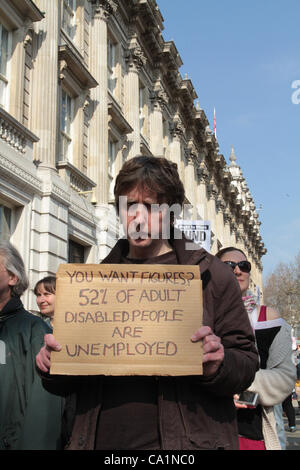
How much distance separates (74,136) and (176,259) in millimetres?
13429

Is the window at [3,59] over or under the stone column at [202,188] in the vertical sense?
under

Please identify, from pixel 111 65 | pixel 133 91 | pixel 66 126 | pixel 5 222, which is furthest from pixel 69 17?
pixel 5 222

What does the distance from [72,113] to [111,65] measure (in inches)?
195

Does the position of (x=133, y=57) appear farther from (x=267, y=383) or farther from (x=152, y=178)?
(x=152, y=178)

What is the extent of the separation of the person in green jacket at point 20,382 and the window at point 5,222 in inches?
309

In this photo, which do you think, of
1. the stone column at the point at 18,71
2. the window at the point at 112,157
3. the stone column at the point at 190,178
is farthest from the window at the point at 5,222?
the stone column at the point at 190,178

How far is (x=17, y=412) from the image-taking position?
291 centimetres

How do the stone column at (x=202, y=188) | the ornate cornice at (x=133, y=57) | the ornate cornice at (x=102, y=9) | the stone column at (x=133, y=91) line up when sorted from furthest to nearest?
the stone column at (x=202, y=188) < the ornate cornice at (x=133, y=57) < the stone column at (x=133, y=91) < the ornate cornice at (x=102, y=9)

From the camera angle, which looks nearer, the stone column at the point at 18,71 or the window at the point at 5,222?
the window at the point at 5,222

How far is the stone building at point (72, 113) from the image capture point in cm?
1151

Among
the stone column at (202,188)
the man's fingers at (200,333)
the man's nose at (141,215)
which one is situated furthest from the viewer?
the stone column at (202,188)

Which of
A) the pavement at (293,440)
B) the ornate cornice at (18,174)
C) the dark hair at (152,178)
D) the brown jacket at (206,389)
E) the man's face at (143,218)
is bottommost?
the pavement at (293,440)

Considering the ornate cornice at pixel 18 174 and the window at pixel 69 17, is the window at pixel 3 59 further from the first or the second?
the window at pixel 69 17
